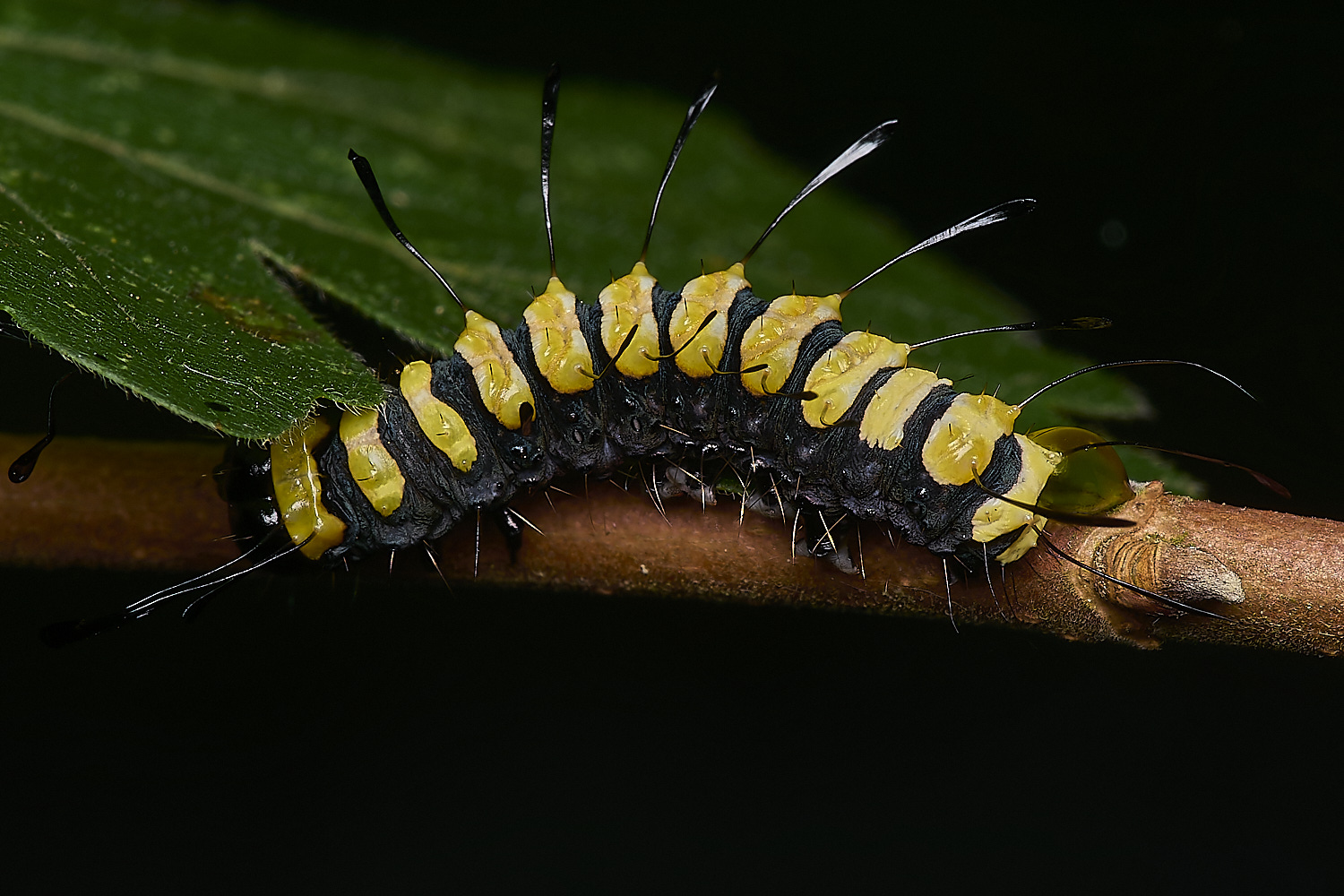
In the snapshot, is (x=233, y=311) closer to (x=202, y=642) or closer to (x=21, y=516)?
(x=21, y=516)

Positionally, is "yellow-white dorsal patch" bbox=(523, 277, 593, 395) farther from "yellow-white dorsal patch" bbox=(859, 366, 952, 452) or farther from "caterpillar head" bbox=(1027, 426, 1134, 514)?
"caterpillar head" bbox=(1027, 426, 1134, 514)

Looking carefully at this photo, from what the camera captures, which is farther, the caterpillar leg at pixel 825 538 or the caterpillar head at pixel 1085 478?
the caterpillar leg at pixel 825 538

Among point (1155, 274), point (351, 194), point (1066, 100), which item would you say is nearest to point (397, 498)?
point (351, 194)

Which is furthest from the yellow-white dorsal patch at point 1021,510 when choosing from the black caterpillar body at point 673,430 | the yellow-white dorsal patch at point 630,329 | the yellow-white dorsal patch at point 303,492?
the yellow-white dorsal patch at point 303,492

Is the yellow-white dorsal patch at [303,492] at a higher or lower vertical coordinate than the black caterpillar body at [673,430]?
lower

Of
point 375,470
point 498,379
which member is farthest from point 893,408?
point 375,470

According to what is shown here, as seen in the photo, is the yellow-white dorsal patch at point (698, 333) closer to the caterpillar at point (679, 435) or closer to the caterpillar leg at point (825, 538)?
the caterpillar at point (679, 435)

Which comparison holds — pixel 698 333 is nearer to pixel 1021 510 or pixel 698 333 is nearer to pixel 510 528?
pixel 510 528
